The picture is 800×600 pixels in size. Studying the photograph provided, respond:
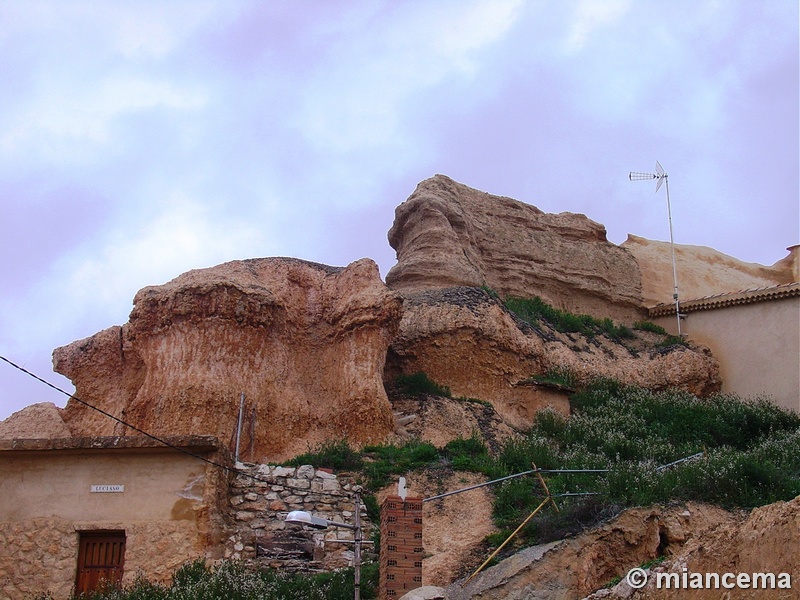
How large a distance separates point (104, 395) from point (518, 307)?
1067 centimetres

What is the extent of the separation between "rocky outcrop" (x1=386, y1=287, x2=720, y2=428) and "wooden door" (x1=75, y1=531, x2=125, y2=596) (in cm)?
890

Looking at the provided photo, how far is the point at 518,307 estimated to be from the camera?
86.7ft

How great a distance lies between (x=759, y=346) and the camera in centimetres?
2612

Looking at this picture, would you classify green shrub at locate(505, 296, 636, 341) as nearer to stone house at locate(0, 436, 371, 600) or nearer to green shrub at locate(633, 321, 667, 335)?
green shrub at locate(633, 321, 667, 335)

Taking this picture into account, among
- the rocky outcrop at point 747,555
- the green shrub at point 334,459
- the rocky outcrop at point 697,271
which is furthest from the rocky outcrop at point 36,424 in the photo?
the rocky outcrop at point 697,271

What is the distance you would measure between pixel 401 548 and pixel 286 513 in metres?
2.58

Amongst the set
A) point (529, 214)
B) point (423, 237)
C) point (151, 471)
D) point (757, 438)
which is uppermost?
point (529, 214)

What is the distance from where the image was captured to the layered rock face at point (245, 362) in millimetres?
18922

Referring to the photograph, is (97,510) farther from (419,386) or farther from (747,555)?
(419,386)

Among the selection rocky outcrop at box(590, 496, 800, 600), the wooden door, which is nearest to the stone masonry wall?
the wooden door

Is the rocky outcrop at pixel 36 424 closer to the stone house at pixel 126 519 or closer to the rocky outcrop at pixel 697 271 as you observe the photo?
the stone house at pixel 126 519

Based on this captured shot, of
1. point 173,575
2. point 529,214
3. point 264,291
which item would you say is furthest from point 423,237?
point 173,575

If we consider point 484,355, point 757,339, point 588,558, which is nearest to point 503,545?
point 588,558

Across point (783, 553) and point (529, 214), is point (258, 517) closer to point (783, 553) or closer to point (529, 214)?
point (783, 553)
